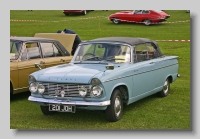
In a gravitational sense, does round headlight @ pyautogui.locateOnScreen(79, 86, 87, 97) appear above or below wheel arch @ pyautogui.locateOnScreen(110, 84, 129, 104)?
above

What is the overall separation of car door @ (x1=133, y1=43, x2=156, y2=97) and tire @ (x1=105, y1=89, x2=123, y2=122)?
0.61 meters

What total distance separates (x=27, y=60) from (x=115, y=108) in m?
2.79

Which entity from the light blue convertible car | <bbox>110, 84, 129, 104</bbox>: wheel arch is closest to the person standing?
the light blue convertible car

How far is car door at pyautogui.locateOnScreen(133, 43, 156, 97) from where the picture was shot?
8242mm

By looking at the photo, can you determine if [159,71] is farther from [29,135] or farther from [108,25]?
[108,25]

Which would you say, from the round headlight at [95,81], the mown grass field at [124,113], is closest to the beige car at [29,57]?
the mown grass field at [124,113]

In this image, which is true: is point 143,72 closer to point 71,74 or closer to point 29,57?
point 71,74

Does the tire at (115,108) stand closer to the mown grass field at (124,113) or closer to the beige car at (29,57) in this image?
the mown grass field at (124,113)

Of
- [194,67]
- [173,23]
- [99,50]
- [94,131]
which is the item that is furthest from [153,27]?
[94,131]

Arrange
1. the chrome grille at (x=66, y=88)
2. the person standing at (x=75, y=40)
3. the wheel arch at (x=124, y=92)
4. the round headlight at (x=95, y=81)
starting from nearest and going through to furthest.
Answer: the round headlight at (x=95, y=81) → the chrome grille at (x=66, y=88) → the wheel arch at (x=124, y=92) → the person standing at (x=75, y=40)

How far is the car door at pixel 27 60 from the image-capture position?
30.1 ft

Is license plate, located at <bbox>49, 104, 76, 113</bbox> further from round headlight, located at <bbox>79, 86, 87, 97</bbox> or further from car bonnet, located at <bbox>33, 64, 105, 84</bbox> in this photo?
car bonnet, located at <bbox>33, 64, 105, 84</bbox>

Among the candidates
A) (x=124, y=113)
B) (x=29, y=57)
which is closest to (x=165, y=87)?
(x=124, y=113)

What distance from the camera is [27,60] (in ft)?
30.9
